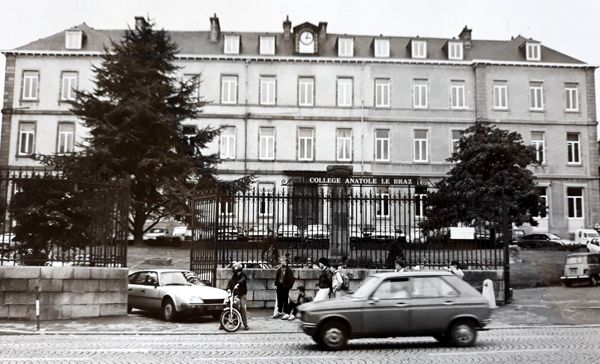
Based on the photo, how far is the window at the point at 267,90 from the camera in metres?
51.0

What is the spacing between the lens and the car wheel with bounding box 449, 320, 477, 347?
12406 millimetres

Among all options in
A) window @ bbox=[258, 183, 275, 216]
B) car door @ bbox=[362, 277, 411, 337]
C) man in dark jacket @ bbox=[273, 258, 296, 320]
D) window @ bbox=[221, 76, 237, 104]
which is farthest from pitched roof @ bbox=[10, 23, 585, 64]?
car door @ bbox=[362, 277, 411, 337]

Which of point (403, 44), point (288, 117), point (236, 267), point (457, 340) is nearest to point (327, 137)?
point (288, 117)

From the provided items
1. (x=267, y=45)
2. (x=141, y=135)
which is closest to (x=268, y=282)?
(x=141, y=135)

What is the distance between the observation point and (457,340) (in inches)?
488

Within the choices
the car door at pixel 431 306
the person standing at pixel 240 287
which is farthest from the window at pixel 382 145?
the car door at pixel 431 306

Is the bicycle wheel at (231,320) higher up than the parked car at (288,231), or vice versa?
the parked car at (288,231)

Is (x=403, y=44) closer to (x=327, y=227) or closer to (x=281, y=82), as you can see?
(x=281, y=82)

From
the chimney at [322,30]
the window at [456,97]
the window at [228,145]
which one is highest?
the chimney at [322,30]

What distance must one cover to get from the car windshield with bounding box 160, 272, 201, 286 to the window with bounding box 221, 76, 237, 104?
32.7 metres

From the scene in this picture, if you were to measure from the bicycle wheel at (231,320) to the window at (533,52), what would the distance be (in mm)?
43727

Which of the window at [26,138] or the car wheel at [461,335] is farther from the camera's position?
the window at [26,138]

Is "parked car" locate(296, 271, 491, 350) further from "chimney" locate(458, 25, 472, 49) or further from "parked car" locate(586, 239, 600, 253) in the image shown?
"chimney" locate(458, 25, 472, 49)

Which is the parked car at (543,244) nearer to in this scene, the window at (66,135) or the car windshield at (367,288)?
the car windshield at (367,288)
